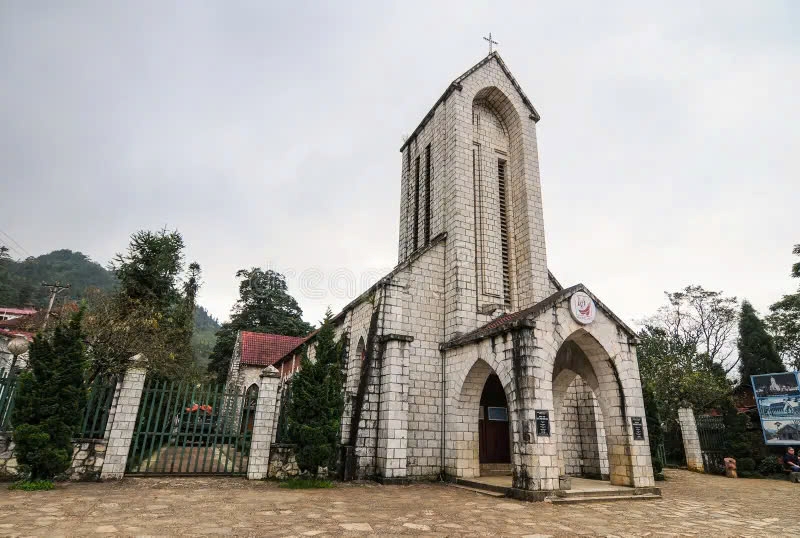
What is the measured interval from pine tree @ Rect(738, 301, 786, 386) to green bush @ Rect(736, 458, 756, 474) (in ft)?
53.6

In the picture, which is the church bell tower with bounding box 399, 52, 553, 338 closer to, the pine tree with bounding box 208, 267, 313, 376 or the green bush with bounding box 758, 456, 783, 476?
the green bush with bounding box 758, 456, 783, 476

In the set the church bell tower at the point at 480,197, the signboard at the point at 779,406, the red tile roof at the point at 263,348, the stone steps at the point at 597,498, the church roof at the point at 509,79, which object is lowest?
the stone steps at the point at 597,498

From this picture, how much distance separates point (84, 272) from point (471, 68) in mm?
95060

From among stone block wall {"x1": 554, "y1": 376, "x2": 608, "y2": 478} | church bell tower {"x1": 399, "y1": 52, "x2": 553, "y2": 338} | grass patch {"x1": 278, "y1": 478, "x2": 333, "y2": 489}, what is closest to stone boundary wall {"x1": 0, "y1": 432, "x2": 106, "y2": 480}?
grass patch {"x1": 278, "y1": 478, "x2": 333, "y2": 489}

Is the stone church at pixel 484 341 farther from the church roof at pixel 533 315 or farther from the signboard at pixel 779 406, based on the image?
the signboard at pixel 779 406

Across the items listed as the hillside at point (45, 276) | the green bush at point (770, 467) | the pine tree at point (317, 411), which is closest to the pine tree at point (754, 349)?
the green bush at point (770, 467)

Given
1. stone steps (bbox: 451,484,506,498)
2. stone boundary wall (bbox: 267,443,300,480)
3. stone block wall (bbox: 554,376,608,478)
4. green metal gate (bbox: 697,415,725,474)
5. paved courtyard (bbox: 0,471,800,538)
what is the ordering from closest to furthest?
paved courtyard (bbox: 0,471,800,538)
stone steps (bbox: 451,484,506,498)
stone boundary wall (bbox: 267,443,300,480)
stone block wall (bbox: 554,376,608,478)
green metal gate (bbox: 697,415,725,474)

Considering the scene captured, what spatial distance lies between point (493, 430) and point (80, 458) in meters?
10.8

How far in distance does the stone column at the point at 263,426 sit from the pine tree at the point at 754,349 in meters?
33.2

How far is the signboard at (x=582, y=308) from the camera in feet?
34.0

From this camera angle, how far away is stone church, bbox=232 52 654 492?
32.5 feet

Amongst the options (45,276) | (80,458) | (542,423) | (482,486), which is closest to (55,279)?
(45,276)

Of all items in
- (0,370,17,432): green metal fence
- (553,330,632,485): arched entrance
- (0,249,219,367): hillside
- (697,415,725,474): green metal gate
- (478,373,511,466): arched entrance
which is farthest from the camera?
(0,249,219,367): hillside

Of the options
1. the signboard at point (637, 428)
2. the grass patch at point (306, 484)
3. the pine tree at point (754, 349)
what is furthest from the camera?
the pine tree at point (754, 349)
